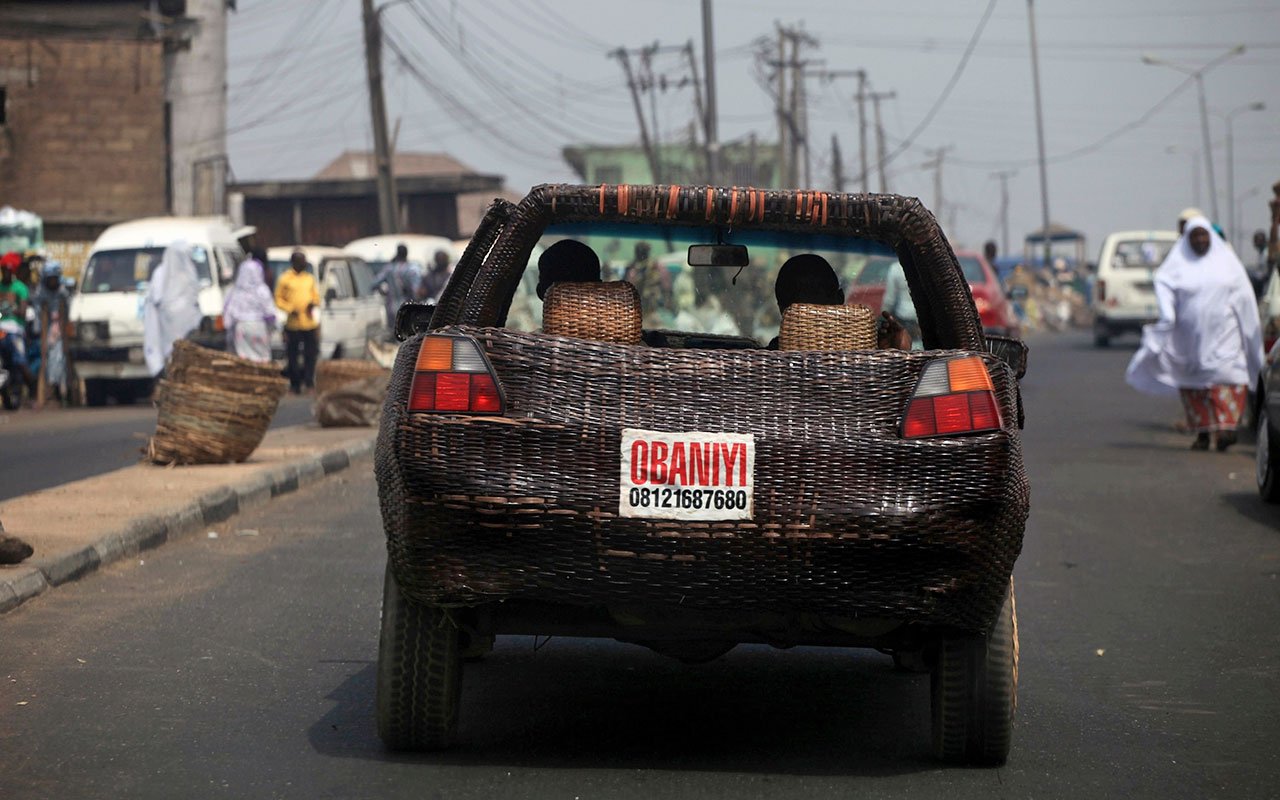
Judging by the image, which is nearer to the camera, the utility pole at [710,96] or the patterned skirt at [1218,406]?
the patterned skirt at [1218,406]

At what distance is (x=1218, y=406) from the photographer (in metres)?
15.4

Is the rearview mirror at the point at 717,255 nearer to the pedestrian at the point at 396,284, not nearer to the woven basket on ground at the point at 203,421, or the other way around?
the woven basket on ground at the point at 203,421

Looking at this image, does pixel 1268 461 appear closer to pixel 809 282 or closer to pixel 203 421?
pixel 809 282

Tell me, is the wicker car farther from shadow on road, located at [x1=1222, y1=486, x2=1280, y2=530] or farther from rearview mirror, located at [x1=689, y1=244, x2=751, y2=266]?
shadow on road, located at [x1=1222, y1=486, x2=1280, y2=530]

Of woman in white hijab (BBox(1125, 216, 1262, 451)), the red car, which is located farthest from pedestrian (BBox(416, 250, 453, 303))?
Answer: woman in white hijab (BBox(1125, 216, 1262, 451))

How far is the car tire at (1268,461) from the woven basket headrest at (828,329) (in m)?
6.76

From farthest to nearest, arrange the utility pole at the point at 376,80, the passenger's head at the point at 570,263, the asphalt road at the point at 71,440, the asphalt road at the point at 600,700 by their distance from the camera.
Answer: the utility pole at the point at 376,80
the asphalt road at the point at 71,440
the passenger's head at the point at 570,263
the asphalt road at the point at 600,700

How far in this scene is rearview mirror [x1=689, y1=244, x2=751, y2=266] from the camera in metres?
5.39

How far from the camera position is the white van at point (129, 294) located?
74.4 feet

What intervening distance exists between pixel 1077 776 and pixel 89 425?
1560cm

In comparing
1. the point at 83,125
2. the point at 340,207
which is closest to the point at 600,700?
the point at 83,125

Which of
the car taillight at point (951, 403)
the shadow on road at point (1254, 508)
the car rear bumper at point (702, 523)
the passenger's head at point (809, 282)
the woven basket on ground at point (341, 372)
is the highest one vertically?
the woven basket on ground at point (341, 372)

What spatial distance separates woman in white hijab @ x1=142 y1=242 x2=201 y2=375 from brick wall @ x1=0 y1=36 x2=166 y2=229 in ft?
55.1

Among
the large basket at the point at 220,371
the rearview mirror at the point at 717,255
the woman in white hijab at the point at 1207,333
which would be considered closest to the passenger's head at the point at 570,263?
the rearview mirror at the point at 717,255
